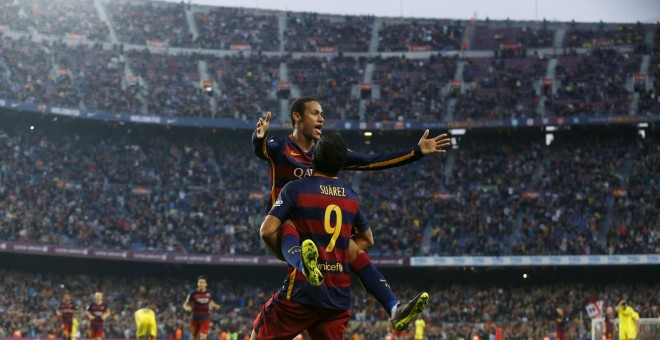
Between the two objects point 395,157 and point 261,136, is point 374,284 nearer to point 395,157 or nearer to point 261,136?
point 395,157

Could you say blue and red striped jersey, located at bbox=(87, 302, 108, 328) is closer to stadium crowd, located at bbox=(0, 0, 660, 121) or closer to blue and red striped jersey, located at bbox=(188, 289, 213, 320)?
blue and red striped jersey, located at bbox=(188, 289, 213, 320)

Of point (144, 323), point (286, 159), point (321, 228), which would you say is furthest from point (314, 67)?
point (321, 228)

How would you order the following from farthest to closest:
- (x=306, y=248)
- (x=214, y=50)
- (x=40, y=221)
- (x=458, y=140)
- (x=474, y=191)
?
(x=214, y=50)
(x=458, y=140)
(x=474, y=191)
(x=40, y=221)
(x=306, y=248)

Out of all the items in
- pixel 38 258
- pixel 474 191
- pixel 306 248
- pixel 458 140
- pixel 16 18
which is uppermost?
pixel 16 18

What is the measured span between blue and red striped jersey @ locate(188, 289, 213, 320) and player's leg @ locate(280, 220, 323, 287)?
50.7 ft

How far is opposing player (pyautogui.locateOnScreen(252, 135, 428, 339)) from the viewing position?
725 cm

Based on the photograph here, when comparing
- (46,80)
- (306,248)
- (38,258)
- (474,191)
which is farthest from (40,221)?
(306,248)

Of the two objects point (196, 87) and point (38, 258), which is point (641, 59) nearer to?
point (196, 87)

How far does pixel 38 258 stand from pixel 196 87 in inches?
543

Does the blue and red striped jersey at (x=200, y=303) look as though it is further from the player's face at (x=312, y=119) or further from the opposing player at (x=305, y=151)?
the player's face at (x=312, y=119)

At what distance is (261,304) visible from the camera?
4375cm

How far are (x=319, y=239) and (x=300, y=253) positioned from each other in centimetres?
36

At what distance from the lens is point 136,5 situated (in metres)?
58.9

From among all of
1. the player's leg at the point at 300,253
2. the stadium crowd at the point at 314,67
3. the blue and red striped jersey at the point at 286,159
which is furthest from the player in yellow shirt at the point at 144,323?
the stadium crowd at the point at 314,67
